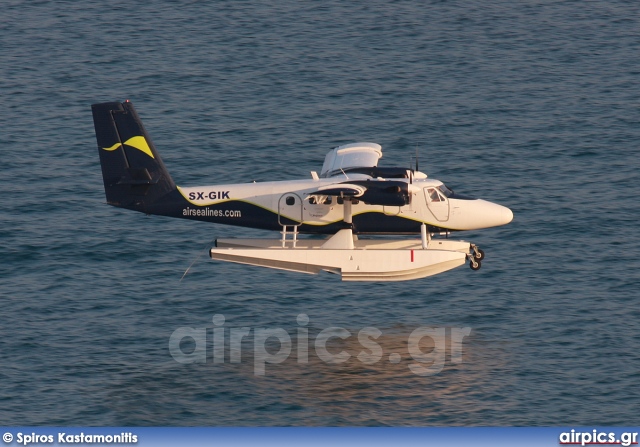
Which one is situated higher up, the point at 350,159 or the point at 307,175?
the point at 307,175

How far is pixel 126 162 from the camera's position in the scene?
173 feet

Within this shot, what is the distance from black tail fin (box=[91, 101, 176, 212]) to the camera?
52625mm

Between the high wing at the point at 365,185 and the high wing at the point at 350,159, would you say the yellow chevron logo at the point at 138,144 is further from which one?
the high wing at the point at 350,159

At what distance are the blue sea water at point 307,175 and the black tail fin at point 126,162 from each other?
613 centimetres

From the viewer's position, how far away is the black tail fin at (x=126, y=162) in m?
52.6

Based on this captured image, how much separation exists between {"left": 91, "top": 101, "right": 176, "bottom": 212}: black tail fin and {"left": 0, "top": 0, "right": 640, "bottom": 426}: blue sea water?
6126mm

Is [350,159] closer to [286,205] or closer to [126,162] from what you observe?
[286,205]

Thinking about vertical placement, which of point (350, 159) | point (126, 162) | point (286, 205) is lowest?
point (286, 205)

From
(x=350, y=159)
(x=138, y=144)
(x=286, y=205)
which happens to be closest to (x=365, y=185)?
(x=286, y=205)

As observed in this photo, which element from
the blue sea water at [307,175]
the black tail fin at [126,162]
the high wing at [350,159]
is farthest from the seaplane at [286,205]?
the blue sea water at [307,175]

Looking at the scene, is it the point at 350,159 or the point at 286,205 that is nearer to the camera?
the point at 286,205

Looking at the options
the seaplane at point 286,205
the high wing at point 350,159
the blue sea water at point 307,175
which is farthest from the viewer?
the high wing at point 350,159

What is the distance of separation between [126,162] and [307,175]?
17204mm

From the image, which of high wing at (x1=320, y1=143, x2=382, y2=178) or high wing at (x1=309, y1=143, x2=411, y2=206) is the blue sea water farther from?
high wing at (x1=309, y1=143, x2=411, y2=206)
